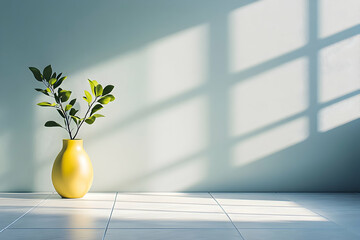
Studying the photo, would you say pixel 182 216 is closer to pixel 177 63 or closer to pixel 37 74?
pixel 177 63

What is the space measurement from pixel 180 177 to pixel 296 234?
151 centimetres

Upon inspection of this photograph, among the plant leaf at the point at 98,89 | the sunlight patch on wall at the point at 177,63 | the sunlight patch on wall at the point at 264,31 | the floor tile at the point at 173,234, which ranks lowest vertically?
the floor tile at the point at 173,234

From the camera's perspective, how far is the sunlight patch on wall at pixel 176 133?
372 centimetres

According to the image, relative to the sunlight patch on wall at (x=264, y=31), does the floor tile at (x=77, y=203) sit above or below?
below

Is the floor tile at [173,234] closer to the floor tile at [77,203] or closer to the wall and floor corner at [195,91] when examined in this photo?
the floor tile at [77,203]

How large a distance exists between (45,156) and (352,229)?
2.41 meters

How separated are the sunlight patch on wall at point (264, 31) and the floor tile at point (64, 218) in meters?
1.71

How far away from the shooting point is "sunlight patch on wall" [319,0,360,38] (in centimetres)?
382

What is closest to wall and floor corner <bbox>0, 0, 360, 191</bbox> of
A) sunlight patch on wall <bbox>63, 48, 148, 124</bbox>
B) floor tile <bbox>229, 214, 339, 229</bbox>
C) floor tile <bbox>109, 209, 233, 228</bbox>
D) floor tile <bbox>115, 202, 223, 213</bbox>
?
sunlight patch on wall <bbox>63, 48, 148, 124</bbox>

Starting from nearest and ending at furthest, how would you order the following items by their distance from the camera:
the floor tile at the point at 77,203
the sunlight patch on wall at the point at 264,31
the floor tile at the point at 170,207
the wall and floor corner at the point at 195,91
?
the floor tile at the point at 170,207 → the floor tile at the point at 77,203 → the wall and floor corner at the point at 195,91 → the sunlight patch on wall at the point at 264,31

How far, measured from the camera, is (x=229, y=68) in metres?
3.76

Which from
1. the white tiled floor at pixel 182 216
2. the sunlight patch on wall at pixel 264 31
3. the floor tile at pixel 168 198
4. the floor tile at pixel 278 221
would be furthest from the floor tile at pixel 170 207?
the sunlight patch on wall at pixel 264 31

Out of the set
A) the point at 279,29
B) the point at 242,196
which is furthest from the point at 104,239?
the point at 279,29

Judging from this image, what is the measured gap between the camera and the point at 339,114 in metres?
3.83
